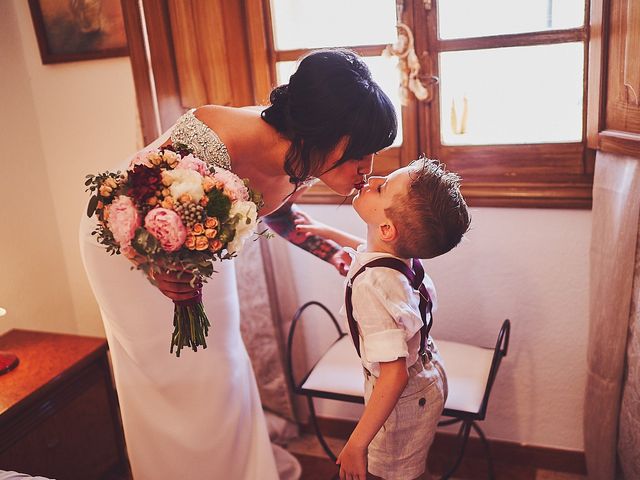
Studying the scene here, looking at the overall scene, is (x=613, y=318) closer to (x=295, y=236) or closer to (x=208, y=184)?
(x=295, y=236)

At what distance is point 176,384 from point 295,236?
21.8 inches

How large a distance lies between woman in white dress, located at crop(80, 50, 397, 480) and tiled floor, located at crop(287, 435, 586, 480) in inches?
19.4

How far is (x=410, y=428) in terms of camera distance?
154cm

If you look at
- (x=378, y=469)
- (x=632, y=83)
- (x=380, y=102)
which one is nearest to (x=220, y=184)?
(x=380, y=102)

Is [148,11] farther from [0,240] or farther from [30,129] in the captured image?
[0,240]

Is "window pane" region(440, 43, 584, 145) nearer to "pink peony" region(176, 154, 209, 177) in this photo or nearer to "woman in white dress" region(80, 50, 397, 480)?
"woman in white dress" region(80, 50, 397, 480)

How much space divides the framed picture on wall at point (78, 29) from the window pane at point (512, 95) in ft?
4.09

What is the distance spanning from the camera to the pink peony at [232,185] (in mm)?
1368

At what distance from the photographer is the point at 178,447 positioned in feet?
6.12

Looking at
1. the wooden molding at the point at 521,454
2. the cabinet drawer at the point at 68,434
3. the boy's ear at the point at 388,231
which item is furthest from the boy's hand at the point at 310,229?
the wooden molding at the point at 521,454

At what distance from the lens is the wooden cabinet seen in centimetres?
190

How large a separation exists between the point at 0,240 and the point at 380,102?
1714mm

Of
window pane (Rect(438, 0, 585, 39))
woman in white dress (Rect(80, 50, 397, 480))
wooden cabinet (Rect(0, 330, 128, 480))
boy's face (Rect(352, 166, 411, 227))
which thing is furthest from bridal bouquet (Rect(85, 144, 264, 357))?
window pane (Rect(438, 0, 585, 39))

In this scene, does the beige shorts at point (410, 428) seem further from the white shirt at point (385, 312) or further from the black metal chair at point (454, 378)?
the black metal chair at point (454, 378)
